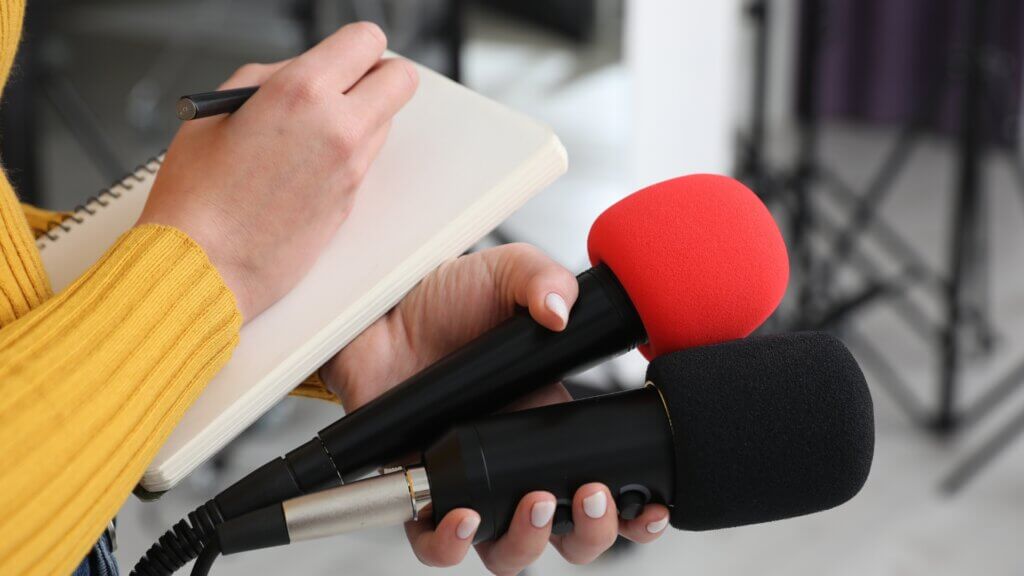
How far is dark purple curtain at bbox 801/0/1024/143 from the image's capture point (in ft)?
12.2

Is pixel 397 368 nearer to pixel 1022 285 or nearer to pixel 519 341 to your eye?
pixel 519 341

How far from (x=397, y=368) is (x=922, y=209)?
126 inches

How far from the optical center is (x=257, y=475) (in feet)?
1.54

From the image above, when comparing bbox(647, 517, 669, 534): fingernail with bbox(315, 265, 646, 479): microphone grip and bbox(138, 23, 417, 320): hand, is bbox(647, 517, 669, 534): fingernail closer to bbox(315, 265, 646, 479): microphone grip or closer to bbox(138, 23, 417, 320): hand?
bbox(315, 265, 646, 479): microphone grip

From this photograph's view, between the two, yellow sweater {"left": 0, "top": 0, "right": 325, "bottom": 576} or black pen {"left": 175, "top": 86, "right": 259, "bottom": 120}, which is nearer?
yellow sweater {"left": 0, "top": 0, "right": 325, "bottom": 576}

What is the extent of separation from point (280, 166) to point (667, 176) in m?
1.34

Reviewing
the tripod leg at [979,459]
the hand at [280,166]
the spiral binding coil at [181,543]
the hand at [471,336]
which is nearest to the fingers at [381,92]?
the hand at [280,166]

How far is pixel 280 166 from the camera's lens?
52cm

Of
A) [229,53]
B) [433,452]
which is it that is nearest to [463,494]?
[433,452]

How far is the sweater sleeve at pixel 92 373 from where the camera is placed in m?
0.39

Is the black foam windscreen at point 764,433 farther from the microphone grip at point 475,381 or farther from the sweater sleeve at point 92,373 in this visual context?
the sweater sleeve at point 92,373

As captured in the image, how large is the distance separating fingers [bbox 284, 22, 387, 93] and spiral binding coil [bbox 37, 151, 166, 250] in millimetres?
165

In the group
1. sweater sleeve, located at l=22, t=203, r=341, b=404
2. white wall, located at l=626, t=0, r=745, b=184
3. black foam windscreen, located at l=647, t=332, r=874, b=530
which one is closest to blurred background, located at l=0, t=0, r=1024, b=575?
white wall, located at l=626, t=0, r=745, b=184

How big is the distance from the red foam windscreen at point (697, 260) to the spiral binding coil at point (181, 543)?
0.74 ft
